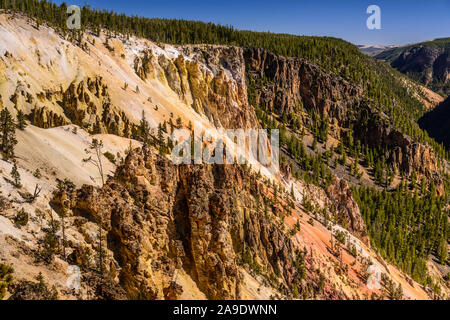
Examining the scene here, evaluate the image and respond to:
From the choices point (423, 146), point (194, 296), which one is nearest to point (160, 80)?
point (194, 296)

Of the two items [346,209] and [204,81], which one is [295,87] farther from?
[346,209]

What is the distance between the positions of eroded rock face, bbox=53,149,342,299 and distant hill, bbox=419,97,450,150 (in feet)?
453

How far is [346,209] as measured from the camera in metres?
64.4

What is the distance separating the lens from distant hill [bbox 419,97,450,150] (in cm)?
14038

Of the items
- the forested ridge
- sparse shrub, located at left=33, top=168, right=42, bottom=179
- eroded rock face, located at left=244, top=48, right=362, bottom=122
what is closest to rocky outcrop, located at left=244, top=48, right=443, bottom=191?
eroded rock face, located at left=244, top=48, right=362, bottom=122

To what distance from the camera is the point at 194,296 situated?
19.8 meters

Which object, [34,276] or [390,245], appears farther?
[390,245]

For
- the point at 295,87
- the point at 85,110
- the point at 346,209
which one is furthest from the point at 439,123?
the point at 85,110

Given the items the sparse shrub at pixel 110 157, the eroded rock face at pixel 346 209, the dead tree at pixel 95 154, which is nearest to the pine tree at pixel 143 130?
the dead tree at pixel 95 154

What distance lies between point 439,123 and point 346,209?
385 feet

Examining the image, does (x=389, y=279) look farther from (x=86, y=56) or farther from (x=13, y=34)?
(x=13, y=34)

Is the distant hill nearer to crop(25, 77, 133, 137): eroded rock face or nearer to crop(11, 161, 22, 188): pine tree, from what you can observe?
crop(25, 77, 133, 137): eroded rock face

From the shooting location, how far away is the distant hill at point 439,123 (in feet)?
461
